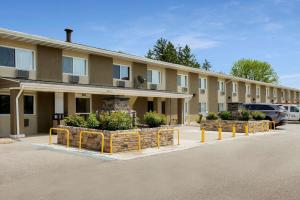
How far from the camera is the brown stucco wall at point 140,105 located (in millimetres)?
26842

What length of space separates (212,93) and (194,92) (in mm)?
4310

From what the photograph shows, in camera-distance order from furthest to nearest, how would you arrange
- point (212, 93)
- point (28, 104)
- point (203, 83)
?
1. point (212, 93)
2. point (203, 83)
3. point (28, 104)

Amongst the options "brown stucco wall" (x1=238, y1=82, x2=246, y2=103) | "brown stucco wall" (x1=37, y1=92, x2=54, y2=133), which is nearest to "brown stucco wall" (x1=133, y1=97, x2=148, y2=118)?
Answer: "brown stucco wall" (x1=37, y1=92, x2=54, y2=133)

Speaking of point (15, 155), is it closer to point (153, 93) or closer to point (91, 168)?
point (91, 168)

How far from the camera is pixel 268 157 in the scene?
37.9 ft

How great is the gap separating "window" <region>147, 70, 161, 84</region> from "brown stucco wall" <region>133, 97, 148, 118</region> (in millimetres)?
2107

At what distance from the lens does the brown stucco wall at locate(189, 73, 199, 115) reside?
111 ft

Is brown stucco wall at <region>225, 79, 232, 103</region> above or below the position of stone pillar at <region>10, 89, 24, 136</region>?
above

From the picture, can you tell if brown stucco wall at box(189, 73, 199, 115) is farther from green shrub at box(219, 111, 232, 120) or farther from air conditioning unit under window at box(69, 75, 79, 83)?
air conditioning unit under window at box(69, 75, 79, 83)

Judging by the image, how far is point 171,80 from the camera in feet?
102

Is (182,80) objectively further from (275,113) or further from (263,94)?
(263,94)

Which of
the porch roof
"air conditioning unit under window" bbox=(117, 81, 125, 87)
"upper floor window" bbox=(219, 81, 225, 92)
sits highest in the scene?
"upper floor window" bbox=(219, 81, 225, 92)

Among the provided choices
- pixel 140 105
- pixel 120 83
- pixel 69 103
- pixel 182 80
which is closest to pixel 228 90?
pixel 182 80

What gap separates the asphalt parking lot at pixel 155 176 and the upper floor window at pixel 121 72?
1324cm
